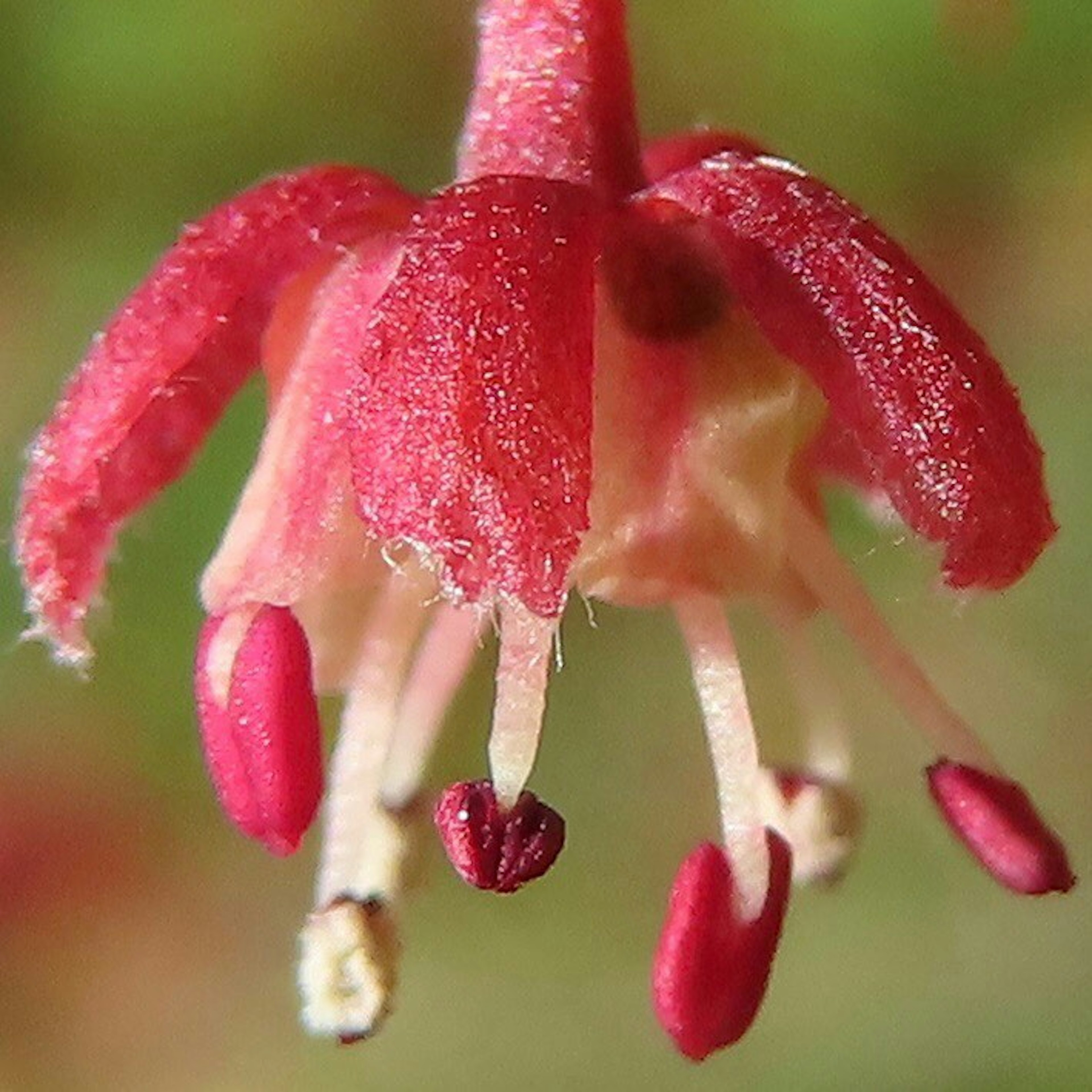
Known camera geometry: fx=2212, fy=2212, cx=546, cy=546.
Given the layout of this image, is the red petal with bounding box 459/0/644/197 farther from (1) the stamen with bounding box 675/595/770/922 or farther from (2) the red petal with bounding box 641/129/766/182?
(1) the stamen with bounding box 675/595/770/922

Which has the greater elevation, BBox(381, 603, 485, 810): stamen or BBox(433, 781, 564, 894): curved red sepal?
BBox(381, 603, 485, 810): stamen

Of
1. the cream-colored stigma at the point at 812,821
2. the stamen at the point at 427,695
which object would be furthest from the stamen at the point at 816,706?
the stamen at the point at 427,695

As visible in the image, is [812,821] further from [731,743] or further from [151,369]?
[151,369]

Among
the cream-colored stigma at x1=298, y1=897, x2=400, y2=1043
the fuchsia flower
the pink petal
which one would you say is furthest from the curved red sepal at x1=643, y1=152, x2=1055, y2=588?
the cream-colored stigma at x1=298, y1=897, x2=400, y2=1043

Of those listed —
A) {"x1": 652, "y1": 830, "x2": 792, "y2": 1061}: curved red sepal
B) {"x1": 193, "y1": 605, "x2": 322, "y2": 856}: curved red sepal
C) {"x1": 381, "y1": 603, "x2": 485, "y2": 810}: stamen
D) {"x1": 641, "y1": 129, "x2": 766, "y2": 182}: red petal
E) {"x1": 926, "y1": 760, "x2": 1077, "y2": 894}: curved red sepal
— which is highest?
{"x1": 641, "y1": 129, "x2": 766, "y2": 182}: red petal

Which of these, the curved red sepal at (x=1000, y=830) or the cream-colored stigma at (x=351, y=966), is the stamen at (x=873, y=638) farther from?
the cream-colored stigma at (x=351, y=966)

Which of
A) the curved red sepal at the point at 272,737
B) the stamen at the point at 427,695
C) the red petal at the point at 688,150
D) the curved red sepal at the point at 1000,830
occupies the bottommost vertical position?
the curved red sepal at the point at 1000,830

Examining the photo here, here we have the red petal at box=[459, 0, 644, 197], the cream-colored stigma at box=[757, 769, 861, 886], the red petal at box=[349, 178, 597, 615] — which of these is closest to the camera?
the red petal at box=[349, 178, 597, 615]
